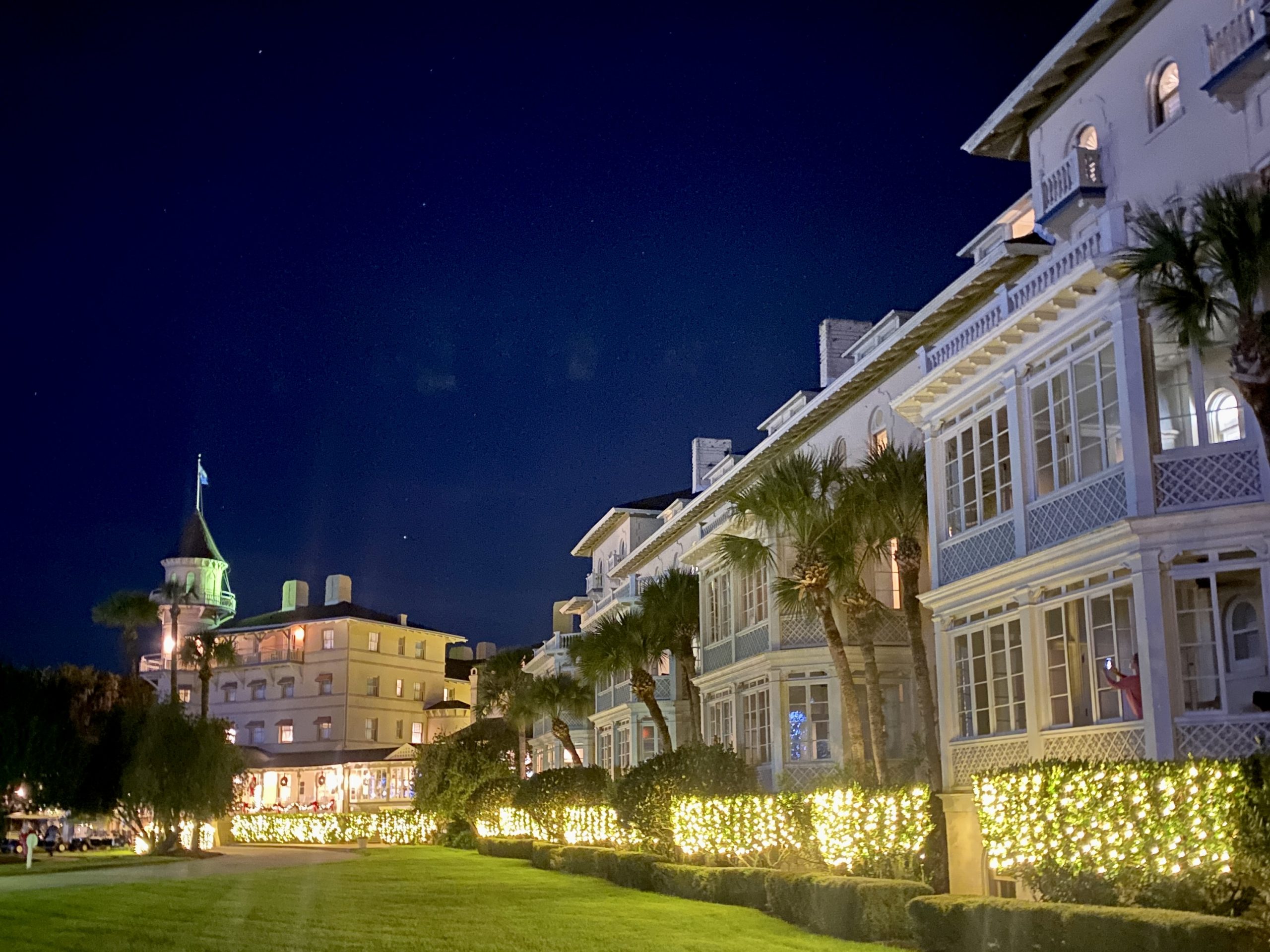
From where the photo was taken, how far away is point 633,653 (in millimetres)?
42219

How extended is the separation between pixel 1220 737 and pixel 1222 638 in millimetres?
1605

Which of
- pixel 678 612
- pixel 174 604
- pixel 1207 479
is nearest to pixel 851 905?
pixel 1207 479

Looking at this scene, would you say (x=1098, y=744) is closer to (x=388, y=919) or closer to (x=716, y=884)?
(x=716, y=884)

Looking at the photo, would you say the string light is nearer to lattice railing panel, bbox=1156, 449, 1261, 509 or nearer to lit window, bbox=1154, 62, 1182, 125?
lattice railing panel, bbox=1156, 449, 1261, 509

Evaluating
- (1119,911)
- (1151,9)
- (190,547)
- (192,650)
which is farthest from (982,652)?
(190,547)

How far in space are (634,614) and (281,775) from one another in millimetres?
56819

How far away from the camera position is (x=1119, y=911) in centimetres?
1348

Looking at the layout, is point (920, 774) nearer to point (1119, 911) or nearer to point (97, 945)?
point (1119, 911)

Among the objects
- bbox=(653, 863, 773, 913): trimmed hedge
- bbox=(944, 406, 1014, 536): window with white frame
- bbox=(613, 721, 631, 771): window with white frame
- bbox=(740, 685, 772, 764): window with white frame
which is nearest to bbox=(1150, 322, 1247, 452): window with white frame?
bbox=(944, 406, 1014, 536): window with white frame

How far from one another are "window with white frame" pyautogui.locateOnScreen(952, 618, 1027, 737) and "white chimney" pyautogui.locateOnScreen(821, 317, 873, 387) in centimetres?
1467

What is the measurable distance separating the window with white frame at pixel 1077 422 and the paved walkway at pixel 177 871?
74.7ft

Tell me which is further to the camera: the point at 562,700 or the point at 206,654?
the point at 206,654

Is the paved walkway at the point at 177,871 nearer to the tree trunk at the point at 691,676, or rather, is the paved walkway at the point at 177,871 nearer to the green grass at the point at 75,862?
the green grass at the point at 75,862

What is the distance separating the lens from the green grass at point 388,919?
58.6 feet
